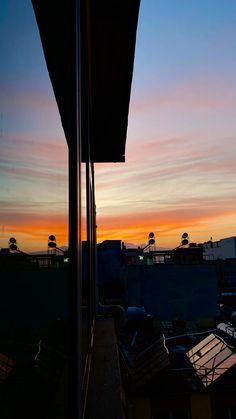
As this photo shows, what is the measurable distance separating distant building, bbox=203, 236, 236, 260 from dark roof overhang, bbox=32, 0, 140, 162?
1281 inches

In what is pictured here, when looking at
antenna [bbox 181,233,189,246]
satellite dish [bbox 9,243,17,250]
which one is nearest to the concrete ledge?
satellite dish [bbox 9,243,17,250]

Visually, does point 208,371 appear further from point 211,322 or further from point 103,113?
point 211,322

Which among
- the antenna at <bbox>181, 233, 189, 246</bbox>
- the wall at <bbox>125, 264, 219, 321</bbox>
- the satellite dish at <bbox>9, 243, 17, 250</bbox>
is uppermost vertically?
the antenna at <bbox>181, 233, 189, 246</bbox>

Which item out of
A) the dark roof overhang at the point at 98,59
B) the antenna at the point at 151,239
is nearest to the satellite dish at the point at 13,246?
the dark roof overhang at the point at 98,59

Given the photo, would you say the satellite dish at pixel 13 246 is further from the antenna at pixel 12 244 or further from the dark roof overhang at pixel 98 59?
the dark roof overhang at pixel 98 59

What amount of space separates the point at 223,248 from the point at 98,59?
3949 cm

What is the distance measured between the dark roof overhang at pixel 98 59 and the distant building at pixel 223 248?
32526 millimetres

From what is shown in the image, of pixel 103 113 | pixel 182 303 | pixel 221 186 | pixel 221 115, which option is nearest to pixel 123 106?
pixel 103 113

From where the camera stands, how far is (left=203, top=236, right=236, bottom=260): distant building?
3756 centimetres

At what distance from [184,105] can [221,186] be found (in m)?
11.9

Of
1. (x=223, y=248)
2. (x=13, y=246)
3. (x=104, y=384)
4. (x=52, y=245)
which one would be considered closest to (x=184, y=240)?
(x=223, y=248)

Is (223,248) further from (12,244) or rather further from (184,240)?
(12,244)

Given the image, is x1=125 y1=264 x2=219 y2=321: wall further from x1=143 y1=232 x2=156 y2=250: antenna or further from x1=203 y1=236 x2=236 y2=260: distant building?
x1=203 y1=236 x2=236 y2=260: distant building

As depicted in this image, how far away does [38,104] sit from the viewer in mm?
774
